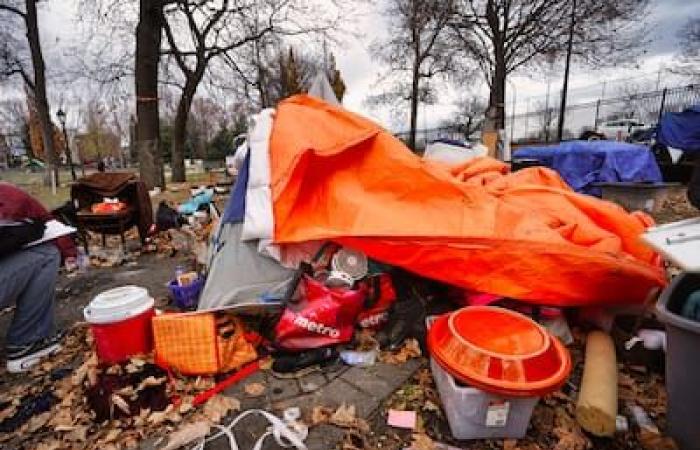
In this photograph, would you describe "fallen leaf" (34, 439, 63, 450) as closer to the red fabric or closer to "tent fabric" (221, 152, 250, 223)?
the red fabric

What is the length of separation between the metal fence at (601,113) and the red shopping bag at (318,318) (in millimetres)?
13905

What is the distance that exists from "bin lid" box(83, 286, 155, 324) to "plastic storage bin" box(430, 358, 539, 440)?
1.82 meters

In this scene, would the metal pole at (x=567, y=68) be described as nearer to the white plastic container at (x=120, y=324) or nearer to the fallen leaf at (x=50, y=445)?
the white plastic container at (x=120, y=324)

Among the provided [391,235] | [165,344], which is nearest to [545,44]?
[391,235]

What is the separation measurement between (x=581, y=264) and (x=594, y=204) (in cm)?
80

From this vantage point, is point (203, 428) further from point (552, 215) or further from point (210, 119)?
point (210, 119)

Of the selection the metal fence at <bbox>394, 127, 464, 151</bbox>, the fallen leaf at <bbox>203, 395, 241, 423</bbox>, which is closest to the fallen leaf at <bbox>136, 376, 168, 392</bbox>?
the fallen leaf at <bbox>203, 395, 241, 423</bbox>

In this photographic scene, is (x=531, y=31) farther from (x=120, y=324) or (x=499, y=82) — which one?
(x=120, y=324)

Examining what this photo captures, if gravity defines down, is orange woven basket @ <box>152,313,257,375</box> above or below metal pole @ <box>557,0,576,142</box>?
below

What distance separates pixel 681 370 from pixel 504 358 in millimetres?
626

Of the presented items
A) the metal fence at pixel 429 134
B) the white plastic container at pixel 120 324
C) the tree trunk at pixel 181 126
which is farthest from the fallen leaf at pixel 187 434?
the metal fence at pixel 429 134

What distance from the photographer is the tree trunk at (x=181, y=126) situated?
13.7m

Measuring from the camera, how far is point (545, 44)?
49.1 ft

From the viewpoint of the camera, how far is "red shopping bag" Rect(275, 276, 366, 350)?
2.34 meters
